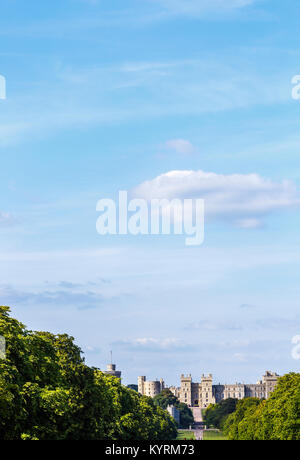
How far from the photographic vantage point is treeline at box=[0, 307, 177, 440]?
54094 millimetres

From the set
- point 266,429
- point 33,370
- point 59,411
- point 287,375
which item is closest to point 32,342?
point 33,370

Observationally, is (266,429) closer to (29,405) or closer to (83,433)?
(83,433)

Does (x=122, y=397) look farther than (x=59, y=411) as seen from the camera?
Yes

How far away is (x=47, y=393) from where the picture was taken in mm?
58312

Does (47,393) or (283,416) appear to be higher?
(47,393)

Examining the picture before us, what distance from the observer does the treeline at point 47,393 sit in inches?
2130

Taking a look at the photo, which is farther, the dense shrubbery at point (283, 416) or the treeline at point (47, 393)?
the dense shrubbery at point (283, 416)

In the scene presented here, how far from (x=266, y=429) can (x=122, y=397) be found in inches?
882

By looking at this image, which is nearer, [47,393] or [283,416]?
[47,393]

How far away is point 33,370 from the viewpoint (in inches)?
2466

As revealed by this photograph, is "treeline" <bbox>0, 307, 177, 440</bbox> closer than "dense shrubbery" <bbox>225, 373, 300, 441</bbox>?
Yes
